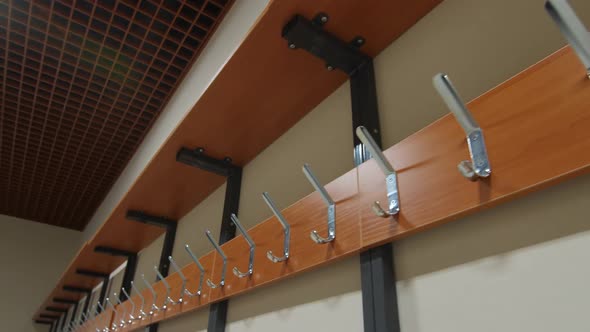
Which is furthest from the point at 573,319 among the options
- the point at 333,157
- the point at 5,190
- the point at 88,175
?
the point at 5,190

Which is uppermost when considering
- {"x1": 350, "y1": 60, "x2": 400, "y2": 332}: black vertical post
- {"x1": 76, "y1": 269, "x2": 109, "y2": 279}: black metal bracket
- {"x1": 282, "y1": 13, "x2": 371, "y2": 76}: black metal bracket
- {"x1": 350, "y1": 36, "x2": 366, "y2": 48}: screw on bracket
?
{"x1": 76, "y1": 269, "x2": 109, "y2": 279}: black metal bracket

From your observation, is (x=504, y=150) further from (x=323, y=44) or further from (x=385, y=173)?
(x=323, y=44)

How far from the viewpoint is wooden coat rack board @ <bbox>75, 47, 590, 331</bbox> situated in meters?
0.48

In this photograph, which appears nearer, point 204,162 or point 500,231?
point 500,231

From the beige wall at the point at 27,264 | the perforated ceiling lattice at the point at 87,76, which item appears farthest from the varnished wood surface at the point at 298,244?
the beige wall at the point at 27,264

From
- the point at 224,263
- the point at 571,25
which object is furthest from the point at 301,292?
the point at 571,25

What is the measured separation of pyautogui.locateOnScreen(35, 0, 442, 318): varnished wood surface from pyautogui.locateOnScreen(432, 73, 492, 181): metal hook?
0.39 metres

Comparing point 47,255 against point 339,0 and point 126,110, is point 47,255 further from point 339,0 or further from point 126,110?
point 339,0

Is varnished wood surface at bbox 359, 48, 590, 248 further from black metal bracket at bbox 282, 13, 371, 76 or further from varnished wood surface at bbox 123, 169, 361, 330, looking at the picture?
black metal bracket at bbox 282, 13, 371, 76

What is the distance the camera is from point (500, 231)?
0.58 meters

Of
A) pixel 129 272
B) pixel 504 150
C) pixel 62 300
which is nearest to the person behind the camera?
pixel 504 150

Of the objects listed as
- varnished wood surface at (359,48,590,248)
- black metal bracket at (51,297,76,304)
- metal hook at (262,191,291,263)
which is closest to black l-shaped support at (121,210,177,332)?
metal hook at (262,191,291,263)

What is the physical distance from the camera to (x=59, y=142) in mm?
3043

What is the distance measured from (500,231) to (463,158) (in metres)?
0.12
